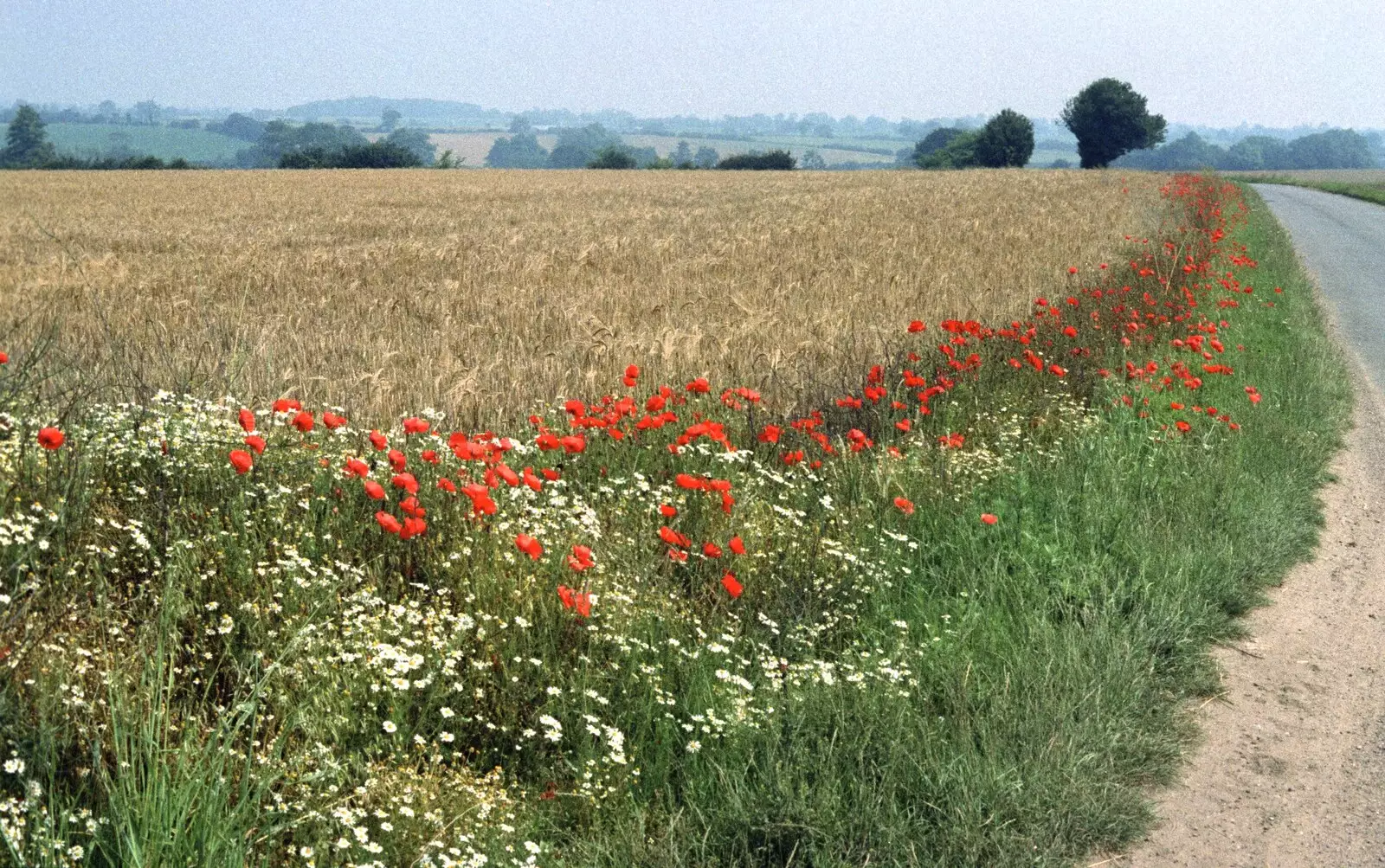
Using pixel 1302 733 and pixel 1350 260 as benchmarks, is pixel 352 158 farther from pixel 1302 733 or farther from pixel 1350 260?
pixel 1302 733

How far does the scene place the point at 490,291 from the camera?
11.6 meters

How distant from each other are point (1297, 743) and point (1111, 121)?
322 ft

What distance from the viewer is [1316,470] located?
768 cm

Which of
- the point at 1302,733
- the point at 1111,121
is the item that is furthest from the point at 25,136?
the point at 1302,733

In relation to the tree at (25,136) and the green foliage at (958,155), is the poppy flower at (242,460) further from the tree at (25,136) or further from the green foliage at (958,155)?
the tree at (25,136)

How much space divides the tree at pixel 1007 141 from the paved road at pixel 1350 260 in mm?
54196

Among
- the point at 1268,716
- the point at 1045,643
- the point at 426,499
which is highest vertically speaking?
the point at 426,499

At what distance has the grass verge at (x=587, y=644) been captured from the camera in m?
3.15

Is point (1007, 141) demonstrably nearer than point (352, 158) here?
No

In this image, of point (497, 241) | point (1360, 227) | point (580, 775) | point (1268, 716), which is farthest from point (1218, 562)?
point (1360, 227)

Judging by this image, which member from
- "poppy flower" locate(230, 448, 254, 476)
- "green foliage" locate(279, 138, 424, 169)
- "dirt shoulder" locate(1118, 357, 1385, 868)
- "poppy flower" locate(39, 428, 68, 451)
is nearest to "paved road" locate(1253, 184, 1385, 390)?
"dirt shoulder" locate(1118, 357, 1385, 868)

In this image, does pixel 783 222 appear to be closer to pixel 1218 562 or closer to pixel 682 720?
pixel 1218 562

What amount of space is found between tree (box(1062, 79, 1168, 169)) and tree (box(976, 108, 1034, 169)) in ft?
11.4

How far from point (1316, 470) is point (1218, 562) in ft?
8.46
